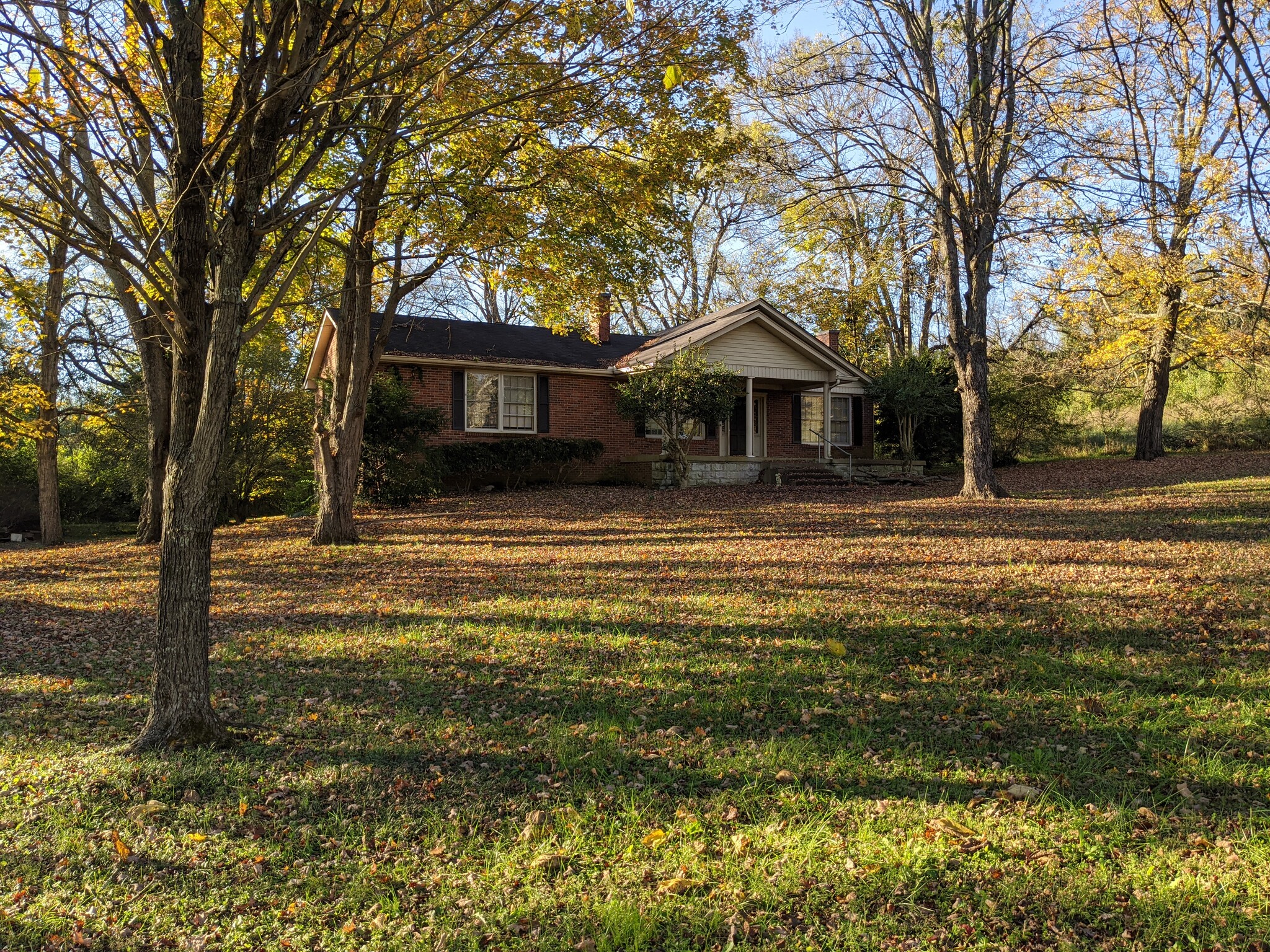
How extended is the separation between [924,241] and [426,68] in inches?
356

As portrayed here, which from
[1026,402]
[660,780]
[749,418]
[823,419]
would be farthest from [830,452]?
[660,780]

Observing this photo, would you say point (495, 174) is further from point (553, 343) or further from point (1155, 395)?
point (1155, 395)

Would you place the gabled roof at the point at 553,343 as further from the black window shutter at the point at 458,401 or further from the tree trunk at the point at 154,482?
the tree trunk at the point at 154,482

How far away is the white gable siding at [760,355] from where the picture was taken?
21.4 meters

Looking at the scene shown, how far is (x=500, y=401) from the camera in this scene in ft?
67.5

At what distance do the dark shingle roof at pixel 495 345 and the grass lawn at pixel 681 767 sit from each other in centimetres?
1194

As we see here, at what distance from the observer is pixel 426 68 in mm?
8008

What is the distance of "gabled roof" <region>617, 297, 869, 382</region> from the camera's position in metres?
20.7

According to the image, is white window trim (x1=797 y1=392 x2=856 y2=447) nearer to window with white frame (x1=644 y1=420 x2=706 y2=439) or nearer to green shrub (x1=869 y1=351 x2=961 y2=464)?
green shrub (x1=869 y1=351 x2=961 y2=464)

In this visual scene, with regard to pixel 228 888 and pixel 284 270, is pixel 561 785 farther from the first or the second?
pixel 284 270

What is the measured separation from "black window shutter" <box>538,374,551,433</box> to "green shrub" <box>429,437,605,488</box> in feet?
1.39

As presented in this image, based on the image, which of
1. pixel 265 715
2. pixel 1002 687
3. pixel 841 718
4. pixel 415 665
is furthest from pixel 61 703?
pixel 1002 687

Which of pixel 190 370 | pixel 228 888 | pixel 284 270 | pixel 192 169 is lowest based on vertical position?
pixel 228 888

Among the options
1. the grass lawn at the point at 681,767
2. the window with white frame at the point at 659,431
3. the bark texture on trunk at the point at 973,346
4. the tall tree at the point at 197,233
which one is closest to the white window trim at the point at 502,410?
the window with white frame at the point at 659,431
